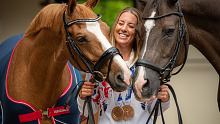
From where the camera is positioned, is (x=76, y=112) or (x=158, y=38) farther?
(x=76, y=112)

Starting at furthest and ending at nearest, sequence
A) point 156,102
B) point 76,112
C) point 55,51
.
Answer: point 76,112 → point 55,51 → point 156,102

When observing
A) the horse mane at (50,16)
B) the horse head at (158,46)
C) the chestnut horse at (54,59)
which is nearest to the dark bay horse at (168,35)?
the horse head at (158,46)

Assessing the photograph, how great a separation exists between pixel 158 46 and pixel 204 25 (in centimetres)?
47

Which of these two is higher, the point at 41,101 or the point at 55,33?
the point at 55,33

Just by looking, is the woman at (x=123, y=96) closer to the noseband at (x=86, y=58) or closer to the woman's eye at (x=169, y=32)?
the noseband at (x=86, y=58)

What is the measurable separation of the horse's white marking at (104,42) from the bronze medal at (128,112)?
0.94 ft

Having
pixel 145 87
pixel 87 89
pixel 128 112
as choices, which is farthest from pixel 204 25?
pixel 87 89

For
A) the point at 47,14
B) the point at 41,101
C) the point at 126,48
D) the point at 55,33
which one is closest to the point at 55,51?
the point at 55,33

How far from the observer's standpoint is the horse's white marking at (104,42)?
157cm

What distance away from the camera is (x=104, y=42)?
163 centimetres

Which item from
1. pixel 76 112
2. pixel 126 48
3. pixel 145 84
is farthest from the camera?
pixel 76 112

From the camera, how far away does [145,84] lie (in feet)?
5.15

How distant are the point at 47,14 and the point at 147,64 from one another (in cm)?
75

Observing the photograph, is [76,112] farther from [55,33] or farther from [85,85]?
[55,33]
